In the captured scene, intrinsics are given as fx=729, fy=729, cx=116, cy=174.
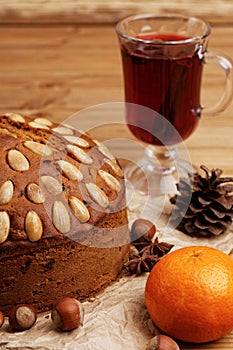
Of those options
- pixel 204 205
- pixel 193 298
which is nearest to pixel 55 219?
pixel 193 298


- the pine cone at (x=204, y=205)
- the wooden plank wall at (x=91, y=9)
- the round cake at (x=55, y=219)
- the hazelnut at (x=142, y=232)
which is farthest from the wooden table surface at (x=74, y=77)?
the round cake at (x=55, y=219)

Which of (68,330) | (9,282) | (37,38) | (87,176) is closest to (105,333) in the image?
(68,330)

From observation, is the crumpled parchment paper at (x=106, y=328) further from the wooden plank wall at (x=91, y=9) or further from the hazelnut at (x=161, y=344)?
the wooden plank wall at (x=91, y=9)

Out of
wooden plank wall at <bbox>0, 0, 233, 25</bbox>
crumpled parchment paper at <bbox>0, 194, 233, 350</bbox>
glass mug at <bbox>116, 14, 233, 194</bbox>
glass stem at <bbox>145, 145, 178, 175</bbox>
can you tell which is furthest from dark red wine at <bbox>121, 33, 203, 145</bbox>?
Result: wooden plank wall at <bbox>0, 0, 233, 25</bbox>

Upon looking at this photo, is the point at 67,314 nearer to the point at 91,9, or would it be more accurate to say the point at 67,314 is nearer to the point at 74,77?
the point at 74,77

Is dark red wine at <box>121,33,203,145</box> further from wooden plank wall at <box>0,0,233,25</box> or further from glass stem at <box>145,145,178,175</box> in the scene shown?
wooden plank wall at <box>0,0,233,25</box>

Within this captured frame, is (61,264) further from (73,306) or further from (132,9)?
(132,9)
